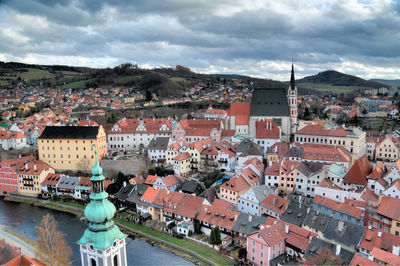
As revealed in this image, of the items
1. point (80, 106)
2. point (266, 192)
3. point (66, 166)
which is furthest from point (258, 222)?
point (80, 106)

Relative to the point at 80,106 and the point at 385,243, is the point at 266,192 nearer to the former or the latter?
the point at 385,243

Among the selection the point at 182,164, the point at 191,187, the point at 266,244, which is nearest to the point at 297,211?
the point at 266,244

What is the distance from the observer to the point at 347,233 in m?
22.9

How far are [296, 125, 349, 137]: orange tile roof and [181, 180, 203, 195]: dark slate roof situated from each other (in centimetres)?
1920

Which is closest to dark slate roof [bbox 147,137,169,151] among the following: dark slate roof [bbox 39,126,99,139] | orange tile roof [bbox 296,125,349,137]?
dark slate roof [bbox 39,126,99,139]

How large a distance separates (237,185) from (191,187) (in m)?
5.45

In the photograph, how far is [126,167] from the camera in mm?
41594

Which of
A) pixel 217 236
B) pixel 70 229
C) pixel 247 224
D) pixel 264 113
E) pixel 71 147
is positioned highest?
pixel 264 113

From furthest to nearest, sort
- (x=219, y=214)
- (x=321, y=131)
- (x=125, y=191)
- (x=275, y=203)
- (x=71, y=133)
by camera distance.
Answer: (x=71, y=133)
(x=321, y=131)
(x=125, y=191)
(x=275, y=203)
(x=219, y=214)

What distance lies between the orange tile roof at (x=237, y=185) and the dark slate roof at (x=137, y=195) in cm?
918

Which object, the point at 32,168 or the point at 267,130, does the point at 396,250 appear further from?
the point at 32,168

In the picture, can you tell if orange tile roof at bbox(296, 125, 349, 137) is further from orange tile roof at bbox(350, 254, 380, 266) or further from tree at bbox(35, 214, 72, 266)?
tree at bbox(35, 214, 72, 266)

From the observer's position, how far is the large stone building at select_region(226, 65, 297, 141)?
49.4 meters

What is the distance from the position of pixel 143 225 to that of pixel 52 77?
133383 mm
